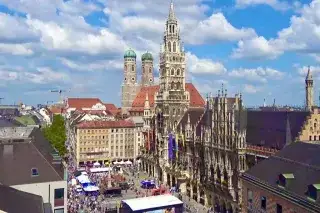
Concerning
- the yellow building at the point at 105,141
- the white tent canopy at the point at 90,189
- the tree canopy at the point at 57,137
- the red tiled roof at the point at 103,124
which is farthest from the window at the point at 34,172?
the red tiled roof at the point at 103,124

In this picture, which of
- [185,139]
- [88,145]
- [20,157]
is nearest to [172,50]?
[185,139]

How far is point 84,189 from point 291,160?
176 ft

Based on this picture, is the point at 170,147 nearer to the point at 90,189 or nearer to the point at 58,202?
the point at 90,189

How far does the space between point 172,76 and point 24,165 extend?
7635 centimetres

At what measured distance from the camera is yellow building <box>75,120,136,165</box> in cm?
14138

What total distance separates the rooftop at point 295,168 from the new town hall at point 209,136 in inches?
486

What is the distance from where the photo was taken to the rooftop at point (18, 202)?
30.0 metres

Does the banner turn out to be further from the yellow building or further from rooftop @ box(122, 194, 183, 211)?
the yellow building

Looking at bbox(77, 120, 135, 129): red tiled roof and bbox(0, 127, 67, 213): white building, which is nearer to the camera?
bbox(0, 127, 67, 213): white building

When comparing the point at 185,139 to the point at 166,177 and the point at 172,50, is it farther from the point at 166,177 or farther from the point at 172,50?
the point at 172,50

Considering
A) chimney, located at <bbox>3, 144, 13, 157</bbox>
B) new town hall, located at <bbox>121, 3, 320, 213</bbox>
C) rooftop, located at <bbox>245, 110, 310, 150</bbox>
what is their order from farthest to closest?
new town hall, located at <bbox>121, 3, 320, 213</bbox>
rooftop, located at <bbox>245, 110, 310, 150</bbox>
chimney, located at <bbox>3, 144, 13, 157</bbox>

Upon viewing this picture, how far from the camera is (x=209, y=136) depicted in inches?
3349

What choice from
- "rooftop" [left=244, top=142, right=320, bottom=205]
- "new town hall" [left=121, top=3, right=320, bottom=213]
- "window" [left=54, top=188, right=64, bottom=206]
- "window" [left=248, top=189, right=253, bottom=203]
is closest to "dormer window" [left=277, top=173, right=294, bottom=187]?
"rooftop" [left=244, top=142, right=320, bottom=205]

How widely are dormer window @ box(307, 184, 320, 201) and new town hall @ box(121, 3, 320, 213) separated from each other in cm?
2115
